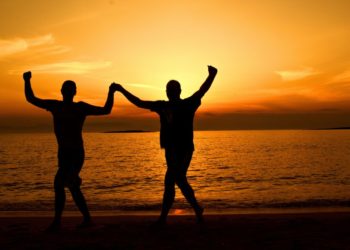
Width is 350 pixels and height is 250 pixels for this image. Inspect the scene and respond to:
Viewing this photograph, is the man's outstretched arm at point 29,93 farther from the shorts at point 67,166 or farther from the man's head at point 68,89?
the shorts at point 67,166

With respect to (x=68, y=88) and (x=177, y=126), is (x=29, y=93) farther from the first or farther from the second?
(x=177, y=126)

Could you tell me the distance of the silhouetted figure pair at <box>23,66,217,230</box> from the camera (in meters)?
5.27

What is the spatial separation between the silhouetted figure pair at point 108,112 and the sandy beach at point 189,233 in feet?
1.84

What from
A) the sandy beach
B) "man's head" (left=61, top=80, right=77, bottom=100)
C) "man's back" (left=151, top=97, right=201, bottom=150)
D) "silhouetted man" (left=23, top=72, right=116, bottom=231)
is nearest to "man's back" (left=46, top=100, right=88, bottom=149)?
"silhouetted man" (left=23, top=72, right=116, bottom=231)

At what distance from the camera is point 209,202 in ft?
45.6

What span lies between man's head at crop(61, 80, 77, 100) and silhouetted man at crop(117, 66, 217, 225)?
680 millimetres

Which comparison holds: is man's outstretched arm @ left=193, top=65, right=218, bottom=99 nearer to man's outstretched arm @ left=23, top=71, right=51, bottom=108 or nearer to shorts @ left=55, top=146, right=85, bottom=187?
shorts @ left=55, top=146, right=85, bottom=187

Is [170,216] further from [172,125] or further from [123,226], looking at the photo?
[172,125]

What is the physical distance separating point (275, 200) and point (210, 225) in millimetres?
9521

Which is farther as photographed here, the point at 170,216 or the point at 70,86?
the point at 170,216

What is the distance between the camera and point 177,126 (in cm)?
537

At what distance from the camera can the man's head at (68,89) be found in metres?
5.34

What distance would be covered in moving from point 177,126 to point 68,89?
1.70 metres

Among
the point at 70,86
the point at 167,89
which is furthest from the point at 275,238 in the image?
the point at 70,86
